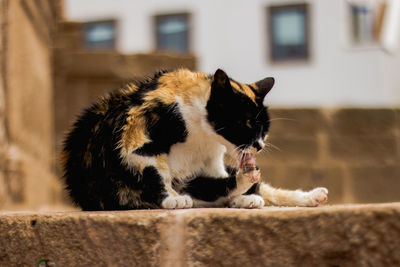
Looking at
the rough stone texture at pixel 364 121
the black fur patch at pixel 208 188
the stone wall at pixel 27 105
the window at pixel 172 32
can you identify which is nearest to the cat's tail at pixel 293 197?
the black fur patch at pixel 208 188

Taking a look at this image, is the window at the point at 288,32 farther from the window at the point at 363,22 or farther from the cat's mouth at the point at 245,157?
the cat's mouth at the point at 245,157

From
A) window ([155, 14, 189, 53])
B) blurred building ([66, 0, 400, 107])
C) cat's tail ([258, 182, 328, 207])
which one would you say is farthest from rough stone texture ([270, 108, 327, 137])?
window ([155, 14, 189, 53])

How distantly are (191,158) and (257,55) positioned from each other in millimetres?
10912

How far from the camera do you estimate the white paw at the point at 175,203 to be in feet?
6.72

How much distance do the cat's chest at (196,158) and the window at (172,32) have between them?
446 inches

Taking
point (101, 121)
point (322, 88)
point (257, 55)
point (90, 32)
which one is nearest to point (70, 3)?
point (90, 32)

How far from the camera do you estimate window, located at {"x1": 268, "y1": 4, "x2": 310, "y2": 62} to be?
13188 millimetres

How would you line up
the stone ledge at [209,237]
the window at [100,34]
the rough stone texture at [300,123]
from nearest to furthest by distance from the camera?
the stone ledge at [209,237] < the rough stone texture at [300,123] < the window at [100,34]

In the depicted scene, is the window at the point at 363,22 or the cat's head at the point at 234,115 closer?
the cat's head at the point at 234,115

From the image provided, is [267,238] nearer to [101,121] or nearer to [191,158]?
[191,158]

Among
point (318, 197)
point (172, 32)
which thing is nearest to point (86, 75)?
point (318, 197)

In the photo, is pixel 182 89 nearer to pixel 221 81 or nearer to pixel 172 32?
pixel 221 81

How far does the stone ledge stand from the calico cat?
0.90 feet

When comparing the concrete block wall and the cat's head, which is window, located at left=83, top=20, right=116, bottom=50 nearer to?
the concrete block wall
